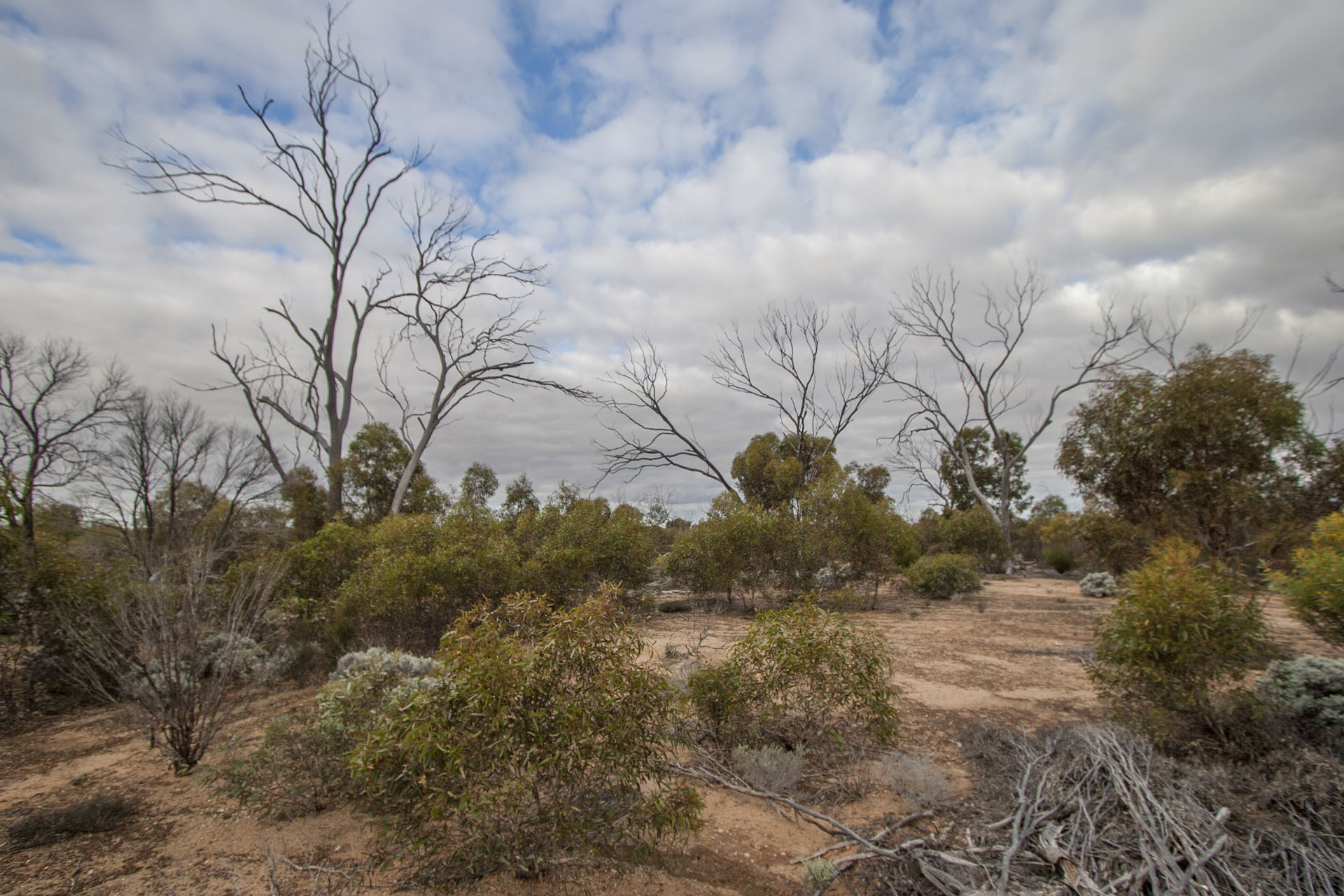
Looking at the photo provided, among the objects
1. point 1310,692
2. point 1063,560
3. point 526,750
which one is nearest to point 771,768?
point 526,750

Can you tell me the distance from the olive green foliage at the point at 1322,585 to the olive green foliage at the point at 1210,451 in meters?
5.36

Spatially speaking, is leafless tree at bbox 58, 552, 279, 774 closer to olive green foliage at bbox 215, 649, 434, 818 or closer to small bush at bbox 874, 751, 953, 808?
olive green foliage at bbox 215, 649, 434, 818

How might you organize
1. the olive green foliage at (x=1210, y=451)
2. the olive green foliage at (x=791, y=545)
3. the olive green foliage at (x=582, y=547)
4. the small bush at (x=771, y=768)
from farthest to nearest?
the olive green foliage at (x=791, y=545) < the olive green foliage at (x=582, y=547) < the olive green foliage at (x=1210, y=451) < the small bush at (x=771, y=768)

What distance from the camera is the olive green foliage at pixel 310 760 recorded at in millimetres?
4350

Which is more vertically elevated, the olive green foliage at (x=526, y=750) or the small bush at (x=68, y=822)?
the olive green foliage at (x=526, y=750)

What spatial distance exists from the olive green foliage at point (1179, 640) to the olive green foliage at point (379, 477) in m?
19.8

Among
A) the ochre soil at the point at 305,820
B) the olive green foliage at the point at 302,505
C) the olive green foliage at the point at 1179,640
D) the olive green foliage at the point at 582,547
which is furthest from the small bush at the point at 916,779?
the olive green foliage at the point at 302,505

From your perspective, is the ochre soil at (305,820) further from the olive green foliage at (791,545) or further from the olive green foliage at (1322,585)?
the olive green foliage at (791,545)

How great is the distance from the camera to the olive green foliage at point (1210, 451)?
10.4 metres

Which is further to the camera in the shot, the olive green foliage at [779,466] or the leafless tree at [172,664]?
the olive green foliage at [779,466]

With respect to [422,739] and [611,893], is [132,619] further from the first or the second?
[611,893]

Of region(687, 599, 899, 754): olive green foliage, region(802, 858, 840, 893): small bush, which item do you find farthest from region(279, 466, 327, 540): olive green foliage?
region(802, 858, 840, 893): small bush

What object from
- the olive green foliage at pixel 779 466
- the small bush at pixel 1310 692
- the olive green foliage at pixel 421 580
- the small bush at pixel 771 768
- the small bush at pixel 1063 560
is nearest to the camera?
the small bush at pixel 771 768

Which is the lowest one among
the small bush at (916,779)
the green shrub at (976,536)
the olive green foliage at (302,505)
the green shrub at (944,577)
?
the small bush at (916,779)
